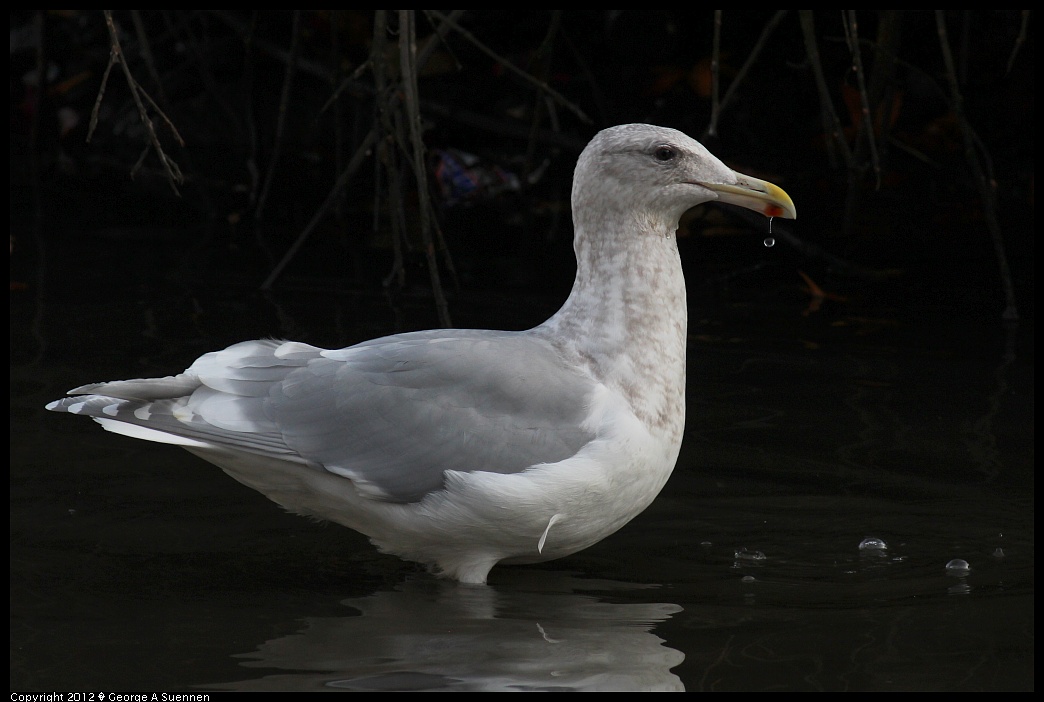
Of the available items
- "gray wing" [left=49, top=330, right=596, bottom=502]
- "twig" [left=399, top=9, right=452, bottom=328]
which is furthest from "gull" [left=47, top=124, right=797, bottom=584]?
"twig" [left=399, top=9, right=452, bottom=328]

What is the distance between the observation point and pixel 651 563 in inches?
153

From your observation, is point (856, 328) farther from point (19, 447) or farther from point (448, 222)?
point (19, 447)

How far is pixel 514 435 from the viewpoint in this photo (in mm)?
3572

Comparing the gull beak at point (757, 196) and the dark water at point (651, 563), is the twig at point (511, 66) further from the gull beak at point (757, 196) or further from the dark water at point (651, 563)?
the gull beak at point (757, 196)

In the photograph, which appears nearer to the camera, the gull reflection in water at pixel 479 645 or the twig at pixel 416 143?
the gull reflection in water at pixel 479 645

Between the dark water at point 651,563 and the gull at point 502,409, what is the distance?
0.83 feet

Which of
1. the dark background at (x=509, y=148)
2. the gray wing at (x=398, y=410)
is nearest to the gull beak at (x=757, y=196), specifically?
the gray wing at (x=398, y=410)

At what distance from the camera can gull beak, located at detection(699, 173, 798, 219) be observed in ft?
12.0

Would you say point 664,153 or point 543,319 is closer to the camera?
point 664,153

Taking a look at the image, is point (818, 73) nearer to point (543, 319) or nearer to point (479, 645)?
point (543, 319)

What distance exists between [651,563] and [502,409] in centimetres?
69

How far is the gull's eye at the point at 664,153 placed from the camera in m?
3.70

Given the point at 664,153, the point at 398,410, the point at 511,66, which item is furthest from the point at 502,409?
the point at 511,66

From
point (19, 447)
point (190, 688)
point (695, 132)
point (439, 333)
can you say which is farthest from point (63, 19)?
point (190, 688)
